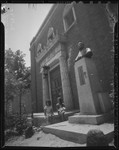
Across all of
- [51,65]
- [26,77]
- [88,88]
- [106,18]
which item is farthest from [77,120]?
[26,77]

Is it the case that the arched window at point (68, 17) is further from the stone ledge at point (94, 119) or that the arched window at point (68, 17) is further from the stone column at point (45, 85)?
the stone ledge at point (94, 119)

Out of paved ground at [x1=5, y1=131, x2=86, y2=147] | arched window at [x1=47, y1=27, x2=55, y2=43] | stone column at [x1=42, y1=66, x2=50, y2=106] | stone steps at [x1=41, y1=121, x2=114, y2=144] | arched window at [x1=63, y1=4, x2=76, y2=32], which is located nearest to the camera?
stone steps at [x1=41, y1=121, x2=114, y2=144]

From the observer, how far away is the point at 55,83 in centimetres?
1015

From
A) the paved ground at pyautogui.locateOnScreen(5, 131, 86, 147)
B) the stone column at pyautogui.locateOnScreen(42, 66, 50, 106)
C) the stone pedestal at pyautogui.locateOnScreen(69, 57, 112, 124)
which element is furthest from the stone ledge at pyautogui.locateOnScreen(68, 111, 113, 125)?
the stone column at pyautogui.locateOnScreen(42, 66, 50, 106)

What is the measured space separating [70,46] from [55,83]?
3.59 m

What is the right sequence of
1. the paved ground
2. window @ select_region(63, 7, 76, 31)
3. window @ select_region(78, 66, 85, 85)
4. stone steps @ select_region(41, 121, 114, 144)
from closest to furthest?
stone steps @ select_region(41, 121, 114, 144) < the paved ground < window @ select_region(78, 66, 85, 85) < window @ select_region(63, 7, 76, 31)

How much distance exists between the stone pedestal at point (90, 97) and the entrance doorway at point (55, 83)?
16.5 feet

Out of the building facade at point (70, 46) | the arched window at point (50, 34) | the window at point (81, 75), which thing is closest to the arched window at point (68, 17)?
the building facade at point (70, 46)

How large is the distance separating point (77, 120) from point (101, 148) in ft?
6.68

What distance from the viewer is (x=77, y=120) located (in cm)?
419

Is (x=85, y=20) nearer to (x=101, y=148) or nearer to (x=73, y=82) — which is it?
(x=73, y=82)

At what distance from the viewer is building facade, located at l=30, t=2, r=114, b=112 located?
575 centimetres

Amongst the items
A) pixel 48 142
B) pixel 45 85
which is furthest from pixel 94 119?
pixel 45 85

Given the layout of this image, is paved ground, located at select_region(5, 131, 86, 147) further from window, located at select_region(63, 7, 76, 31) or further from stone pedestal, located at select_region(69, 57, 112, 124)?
window, located at select_region(63, 7, 76, 31)
